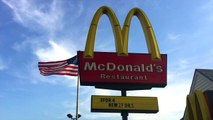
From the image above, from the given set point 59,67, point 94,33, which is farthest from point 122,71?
point 59,67

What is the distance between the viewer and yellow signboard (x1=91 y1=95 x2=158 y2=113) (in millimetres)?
21000

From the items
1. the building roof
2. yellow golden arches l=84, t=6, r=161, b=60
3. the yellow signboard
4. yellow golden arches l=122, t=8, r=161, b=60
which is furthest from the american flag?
the building roof

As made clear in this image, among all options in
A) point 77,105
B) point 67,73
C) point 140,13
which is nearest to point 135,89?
point 140,13

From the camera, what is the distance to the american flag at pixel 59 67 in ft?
91.1

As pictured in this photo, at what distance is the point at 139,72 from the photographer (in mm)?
22219

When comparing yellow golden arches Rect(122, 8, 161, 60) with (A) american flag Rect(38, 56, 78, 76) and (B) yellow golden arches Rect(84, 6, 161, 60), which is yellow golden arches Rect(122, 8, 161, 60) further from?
(A) american flag Rect(38, 56, 78, 76)

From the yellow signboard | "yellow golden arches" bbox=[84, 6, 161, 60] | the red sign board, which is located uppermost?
"yellow golden arches" bbox=[84, 6, 161, 60]

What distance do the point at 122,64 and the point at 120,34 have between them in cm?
184

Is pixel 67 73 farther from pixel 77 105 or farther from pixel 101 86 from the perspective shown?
pixel 101 86

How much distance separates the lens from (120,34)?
21984mm

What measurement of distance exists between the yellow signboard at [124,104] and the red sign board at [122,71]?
95 cm

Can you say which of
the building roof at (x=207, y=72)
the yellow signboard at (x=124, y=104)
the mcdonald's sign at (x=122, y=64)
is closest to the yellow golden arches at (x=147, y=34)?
the mcdonald's sign at (x=122, y=64)

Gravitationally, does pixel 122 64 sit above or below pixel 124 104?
above

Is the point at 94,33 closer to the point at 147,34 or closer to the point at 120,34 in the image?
the point at 120,34
